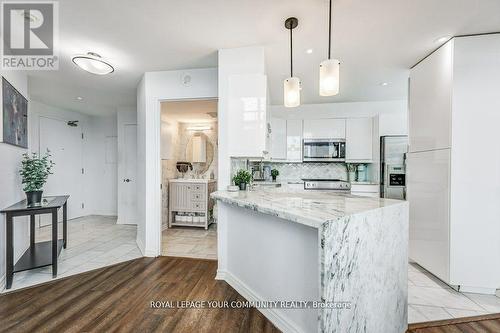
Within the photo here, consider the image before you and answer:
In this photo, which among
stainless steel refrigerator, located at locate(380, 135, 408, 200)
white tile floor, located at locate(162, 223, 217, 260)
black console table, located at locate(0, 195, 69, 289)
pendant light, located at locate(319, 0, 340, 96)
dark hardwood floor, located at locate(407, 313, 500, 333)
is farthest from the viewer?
stainless steel refrigerator, located at locate(380, 135, 408, 200)

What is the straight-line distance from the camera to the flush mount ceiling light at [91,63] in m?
2.32

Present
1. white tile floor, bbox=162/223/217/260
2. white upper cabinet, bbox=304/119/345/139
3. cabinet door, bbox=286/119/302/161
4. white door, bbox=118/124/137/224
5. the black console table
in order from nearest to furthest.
A: 1. the black console table
2. white tile floor, bbox=162/223/217/260
3. white upper cabinet, bbox=304/119/345/139
4. cabinet door, bbox=286/119/302/161
5. white door, bbox=118/124/137/224

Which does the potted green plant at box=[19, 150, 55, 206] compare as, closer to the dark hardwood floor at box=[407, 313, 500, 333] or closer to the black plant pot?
the black plant pot

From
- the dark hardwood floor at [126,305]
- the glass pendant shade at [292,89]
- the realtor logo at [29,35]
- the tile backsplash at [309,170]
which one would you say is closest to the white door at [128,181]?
the realtor logo at [29,35]

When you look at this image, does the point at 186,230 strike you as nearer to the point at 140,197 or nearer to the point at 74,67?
the point at 140,197

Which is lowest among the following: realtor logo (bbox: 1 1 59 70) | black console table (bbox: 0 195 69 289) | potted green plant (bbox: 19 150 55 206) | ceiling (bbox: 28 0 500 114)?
black console table (bbox: 0 195 69 289)

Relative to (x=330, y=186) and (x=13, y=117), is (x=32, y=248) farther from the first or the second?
(x=330, y=186)

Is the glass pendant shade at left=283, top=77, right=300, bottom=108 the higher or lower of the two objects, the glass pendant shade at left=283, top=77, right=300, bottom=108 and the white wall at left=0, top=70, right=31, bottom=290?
the higher

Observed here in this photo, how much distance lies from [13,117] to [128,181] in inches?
96.7

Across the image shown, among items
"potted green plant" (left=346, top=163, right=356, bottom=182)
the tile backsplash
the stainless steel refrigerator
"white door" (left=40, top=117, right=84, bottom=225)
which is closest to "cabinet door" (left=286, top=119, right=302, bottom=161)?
the tile backsplash

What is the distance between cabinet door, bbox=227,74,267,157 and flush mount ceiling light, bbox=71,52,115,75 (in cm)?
140

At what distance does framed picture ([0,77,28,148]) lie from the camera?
7.66 feet

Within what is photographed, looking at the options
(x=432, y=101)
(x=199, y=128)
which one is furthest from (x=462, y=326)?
(x=199, y=128)

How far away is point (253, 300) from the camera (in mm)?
1949
